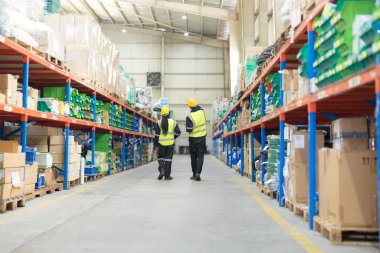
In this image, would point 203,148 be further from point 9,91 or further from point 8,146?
point 9,91

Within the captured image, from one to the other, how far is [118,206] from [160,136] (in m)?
4.41

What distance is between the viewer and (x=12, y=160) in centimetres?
536

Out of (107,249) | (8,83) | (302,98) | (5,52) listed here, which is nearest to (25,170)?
(8,83)

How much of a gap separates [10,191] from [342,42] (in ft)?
14.7

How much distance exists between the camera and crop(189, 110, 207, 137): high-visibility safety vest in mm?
9516

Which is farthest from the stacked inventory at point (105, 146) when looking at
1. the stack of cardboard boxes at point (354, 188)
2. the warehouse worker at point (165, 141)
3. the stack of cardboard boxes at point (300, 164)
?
the stack of cardboard boxes at point (354, 188)

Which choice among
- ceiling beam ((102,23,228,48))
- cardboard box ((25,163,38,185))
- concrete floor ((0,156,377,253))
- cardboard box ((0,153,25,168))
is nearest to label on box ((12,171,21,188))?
cardboard box ((0,153,25,168))

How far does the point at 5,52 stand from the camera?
19.5 feet

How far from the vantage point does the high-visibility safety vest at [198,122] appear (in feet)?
31.2

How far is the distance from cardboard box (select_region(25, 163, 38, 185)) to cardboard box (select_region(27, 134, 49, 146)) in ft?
4.27

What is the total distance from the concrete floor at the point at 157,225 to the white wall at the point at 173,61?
2502 centimetres

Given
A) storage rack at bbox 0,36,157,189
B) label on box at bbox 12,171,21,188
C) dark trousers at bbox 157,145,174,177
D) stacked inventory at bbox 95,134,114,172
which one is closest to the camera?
label on box at bbox 12,171,21,188

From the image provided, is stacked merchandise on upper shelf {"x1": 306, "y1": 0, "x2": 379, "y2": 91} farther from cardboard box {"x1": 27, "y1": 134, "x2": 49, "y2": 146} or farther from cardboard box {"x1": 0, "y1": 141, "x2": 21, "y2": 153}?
cardboard box {"x1": 27, "y1": 134, "x2": 49, "y2": 146}

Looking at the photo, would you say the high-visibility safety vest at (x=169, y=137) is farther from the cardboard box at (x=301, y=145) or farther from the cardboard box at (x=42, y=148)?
the cardboard box at (x=301, y=145)
